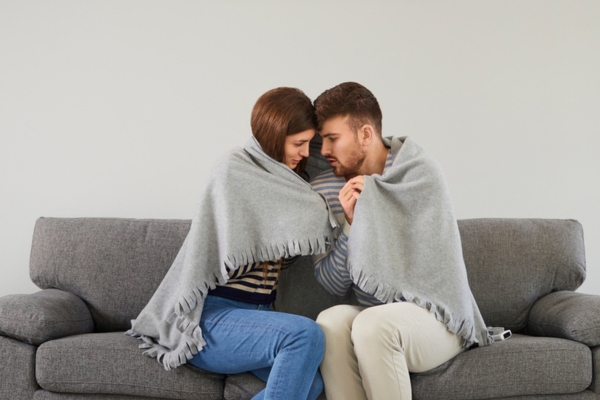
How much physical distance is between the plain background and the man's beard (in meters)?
0.82

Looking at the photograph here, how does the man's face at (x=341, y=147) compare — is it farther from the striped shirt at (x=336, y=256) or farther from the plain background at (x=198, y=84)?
the plain background at (x=198, y=84)

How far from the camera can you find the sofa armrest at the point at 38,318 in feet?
7.04

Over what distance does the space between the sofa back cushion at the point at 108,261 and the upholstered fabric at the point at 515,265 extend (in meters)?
1.17

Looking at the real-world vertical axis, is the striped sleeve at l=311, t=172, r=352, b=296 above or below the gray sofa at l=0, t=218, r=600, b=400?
above

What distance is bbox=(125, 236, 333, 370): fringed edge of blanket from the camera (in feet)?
6.49

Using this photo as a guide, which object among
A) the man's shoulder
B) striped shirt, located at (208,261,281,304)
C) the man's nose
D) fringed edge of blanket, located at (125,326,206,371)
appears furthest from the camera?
the man's shoulder

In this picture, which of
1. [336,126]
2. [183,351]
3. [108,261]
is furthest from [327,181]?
[108,261]

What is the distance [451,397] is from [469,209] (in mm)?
1275

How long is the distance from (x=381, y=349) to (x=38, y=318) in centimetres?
114

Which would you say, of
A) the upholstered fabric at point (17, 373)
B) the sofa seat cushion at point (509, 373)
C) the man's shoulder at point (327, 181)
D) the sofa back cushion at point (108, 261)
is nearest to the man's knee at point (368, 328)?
the sofa seat cushion at point (509, 373)

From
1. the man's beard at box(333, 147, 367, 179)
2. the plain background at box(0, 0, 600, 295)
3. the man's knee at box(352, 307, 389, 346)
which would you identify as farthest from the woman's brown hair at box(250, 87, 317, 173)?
the plain background at box(0, 0, 600, 295)

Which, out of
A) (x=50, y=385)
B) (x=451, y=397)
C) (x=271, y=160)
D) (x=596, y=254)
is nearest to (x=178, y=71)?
(x=271, y=160)

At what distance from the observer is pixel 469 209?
122 inches

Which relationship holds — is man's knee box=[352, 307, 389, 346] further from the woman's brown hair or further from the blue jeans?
the woman's brown hair
